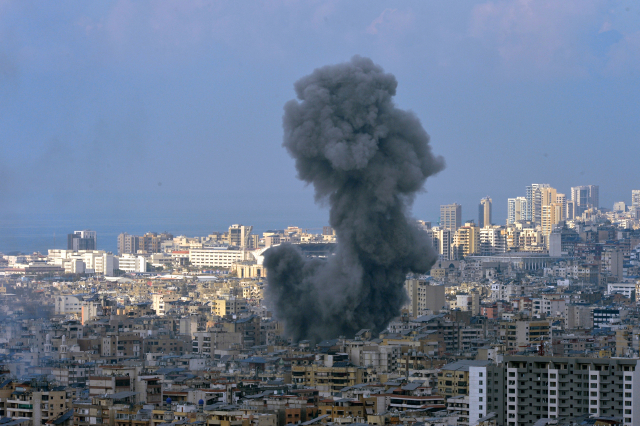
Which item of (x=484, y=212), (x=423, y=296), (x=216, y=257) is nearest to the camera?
(x=423, y=296)

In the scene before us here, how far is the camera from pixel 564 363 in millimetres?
28000

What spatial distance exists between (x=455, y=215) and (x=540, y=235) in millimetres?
15747

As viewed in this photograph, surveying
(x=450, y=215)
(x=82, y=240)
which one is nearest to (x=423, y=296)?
(x=82, y=240)

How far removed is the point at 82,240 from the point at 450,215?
4320 centimetres

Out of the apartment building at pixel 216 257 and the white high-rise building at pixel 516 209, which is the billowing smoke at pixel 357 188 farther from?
the white high-rise building at pixel 516 209

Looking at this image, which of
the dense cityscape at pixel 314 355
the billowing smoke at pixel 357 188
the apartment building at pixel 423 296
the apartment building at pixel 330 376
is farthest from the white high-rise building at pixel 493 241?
the apartment building at pixel 330 376

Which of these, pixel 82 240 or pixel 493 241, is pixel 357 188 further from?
pixel 493 241

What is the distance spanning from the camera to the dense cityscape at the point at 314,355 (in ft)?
91.5

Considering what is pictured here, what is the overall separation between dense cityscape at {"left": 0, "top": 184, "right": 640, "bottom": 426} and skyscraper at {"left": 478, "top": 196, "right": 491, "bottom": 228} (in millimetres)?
52448

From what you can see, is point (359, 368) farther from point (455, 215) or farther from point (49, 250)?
point (455, 215)

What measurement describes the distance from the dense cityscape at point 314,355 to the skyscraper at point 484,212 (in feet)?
172

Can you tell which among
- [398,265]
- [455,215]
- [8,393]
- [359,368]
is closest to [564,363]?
[359,368]

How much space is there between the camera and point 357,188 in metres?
44.1

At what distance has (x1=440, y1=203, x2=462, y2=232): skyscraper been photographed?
14850cm
